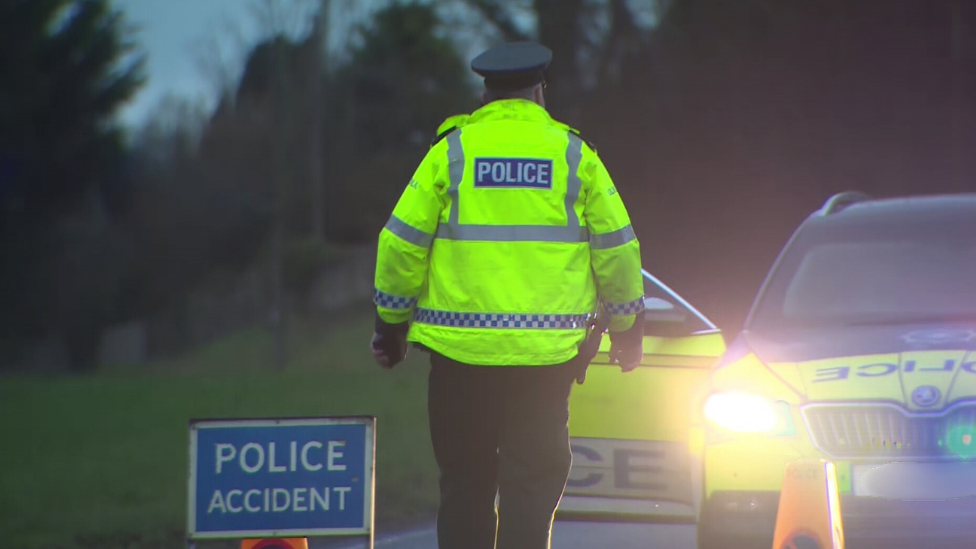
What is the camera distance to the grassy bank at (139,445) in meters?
8.05

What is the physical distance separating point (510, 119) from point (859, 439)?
1.94 meters

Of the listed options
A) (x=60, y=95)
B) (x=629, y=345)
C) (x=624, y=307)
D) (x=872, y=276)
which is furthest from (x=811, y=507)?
(x=60, y=95)

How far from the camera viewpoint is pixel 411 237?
14.0ft

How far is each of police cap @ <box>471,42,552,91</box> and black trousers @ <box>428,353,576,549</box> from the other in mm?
808

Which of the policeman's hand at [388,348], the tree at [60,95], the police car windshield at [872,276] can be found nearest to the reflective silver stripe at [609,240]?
the policeman's hand at [388,348]

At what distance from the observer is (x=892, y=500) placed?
5344mm

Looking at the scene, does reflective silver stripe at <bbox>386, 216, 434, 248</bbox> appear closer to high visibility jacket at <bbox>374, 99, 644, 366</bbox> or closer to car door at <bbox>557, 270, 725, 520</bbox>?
high visibility jacket at <bbox>374, 99, 644, 366</bbox>

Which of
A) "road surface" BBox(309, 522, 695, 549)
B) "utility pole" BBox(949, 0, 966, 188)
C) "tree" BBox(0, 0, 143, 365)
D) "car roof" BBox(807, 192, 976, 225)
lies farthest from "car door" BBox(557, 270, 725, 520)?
"tree" BBox(0, 0, 143, 365)

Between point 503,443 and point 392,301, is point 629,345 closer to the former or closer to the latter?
point 503,443

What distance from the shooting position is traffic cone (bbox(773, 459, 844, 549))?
4805mm

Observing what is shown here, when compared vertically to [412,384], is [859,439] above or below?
below

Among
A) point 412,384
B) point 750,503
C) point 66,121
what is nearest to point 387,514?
point 750,503

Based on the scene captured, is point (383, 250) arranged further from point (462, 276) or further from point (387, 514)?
point (387, 514)

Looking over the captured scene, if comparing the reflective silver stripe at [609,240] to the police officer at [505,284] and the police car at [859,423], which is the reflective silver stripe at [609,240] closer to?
the police officer at [505,284]
